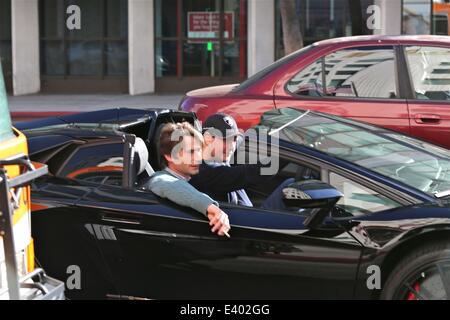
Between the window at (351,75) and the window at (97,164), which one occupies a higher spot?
the window at (351,75)

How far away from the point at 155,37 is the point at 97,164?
1805cm

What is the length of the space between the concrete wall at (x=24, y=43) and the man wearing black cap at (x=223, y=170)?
18.4m

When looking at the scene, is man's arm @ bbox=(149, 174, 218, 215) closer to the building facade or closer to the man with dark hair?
the man with dark hair

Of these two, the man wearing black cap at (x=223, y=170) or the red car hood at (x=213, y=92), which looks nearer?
the man wearing black cap at (x=223, y=170)

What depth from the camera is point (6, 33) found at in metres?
22.1

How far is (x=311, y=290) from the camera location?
11.9ft

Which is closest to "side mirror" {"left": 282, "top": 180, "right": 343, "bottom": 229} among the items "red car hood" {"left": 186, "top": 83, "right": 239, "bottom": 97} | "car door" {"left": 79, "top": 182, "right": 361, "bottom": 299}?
"car door" {"left": 79, "top": 182, "right": 361, "bottom": 299}

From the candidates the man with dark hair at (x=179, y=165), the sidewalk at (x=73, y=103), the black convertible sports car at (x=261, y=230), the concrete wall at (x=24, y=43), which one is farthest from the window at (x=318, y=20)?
the man with dark hair at (x=179, y=165)

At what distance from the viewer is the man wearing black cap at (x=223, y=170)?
4.05m

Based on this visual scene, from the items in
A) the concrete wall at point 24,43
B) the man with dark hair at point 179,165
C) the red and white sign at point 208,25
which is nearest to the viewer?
the man with dark hair at point 179,165

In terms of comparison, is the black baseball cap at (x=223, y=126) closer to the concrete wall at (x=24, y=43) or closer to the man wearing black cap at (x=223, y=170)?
the man wearing black cap at (x=223, y=170)

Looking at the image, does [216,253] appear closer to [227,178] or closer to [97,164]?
[227,178]

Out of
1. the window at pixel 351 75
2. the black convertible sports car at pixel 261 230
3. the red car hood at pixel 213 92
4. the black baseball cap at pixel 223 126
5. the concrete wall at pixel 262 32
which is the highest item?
the concrete wall at pixel 262 32
